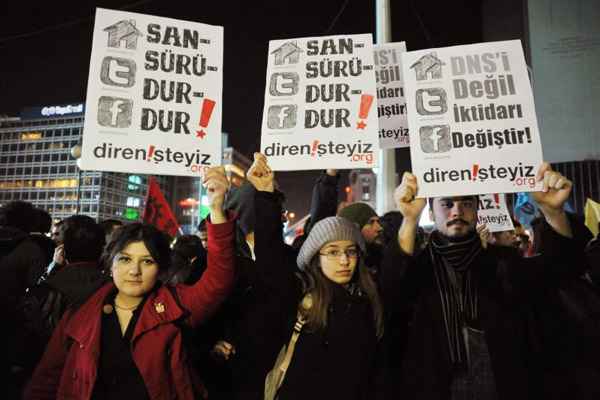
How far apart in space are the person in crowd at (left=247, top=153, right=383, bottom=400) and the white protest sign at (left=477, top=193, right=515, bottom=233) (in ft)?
11.5

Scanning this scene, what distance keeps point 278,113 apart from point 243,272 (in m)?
1.36

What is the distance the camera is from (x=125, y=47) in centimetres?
370

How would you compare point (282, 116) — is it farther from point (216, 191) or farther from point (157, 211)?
point (157, 211)

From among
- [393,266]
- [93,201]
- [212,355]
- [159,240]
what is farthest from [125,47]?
[93,201]

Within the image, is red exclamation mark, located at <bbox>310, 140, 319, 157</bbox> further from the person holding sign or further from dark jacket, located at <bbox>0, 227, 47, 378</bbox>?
dark jacket, located at <bbox>0, 227, 47, 378</bbox>

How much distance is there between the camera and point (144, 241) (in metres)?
2.95

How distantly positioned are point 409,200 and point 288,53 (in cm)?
193

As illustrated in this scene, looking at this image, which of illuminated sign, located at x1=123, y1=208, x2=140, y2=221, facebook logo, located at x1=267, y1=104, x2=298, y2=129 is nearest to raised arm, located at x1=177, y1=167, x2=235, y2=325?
facebook logo, located at x1=267, y1=104, x2=298, y2=129

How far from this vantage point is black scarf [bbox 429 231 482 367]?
9.04 ft

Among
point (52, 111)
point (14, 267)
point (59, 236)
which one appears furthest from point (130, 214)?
point (14, 267)

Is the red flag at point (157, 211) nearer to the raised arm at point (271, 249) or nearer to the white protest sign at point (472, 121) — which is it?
the raised arm at point (271, 249)

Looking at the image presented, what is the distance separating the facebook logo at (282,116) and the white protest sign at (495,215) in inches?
131

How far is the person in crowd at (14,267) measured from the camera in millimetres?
3484

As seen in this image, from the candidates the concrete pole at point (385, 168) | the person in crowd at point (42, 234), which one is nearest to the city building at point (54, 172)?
the concrete pole at point (385, 168)
